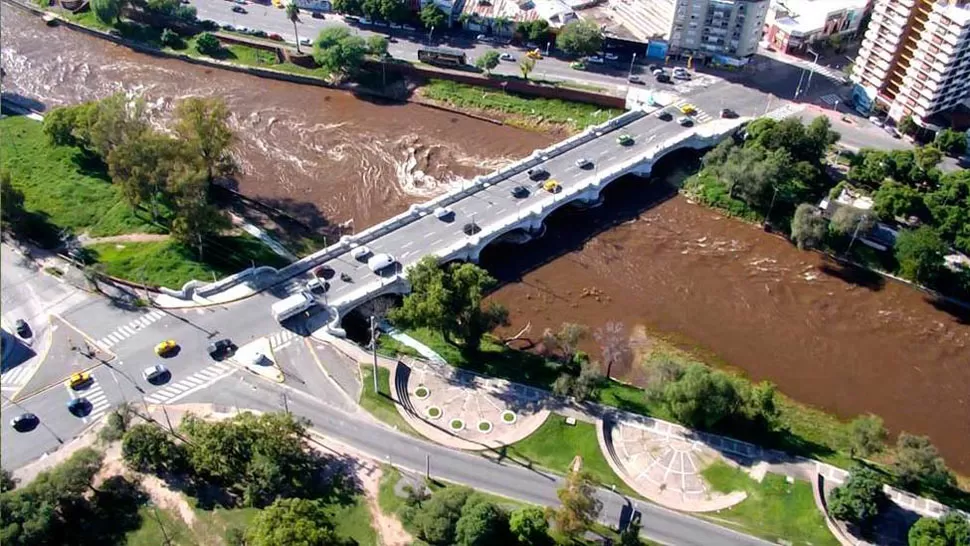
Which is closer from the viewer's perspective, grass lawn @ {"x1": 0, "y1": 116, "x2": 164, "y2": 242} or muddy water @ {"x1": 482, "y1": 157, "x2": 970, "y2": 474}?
muddy water @ {"x1": 482, "y1": 157, "x2": 970, "y2": 474}

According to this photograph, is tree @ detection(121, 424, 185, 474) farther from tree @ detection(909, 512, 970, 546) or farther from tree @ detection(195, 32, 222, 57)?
tree @ detection(195, 32, 222, 57)

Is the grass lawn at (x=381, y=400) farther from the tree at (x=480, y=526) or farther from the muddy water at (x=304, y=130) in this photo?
the muddy water at (x=304, y=130)

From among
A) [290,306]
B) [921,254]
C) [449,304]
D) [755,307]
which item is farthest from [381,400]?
[921,254]

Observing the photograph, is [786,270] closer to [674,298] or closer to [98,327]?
[674,298]

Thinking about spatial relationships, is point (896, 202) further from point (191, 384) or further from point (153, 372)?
point (153, 372)

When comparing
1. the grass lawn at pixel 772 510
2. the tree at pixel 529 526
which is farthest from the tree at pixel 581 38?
the tree at pixel 529 526

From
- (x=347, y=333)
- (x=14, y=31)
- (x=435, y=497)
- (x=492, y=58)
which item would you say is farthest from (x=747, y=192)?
(x=14, y=31)

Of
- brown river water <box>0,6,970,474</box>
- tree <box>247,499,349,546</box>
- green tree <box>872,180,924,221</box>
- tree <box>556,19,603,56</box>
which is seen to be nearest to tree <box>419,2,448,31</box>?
brown river water <box>0,6,970,474</box>
